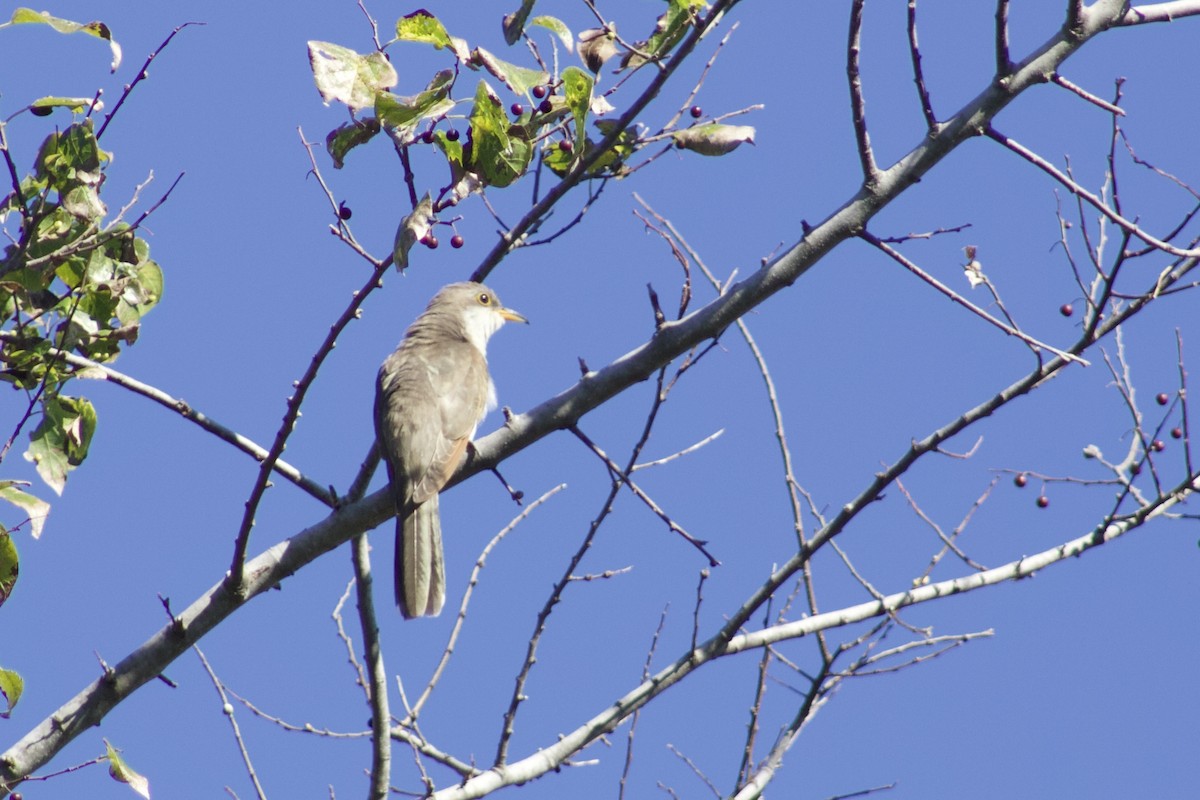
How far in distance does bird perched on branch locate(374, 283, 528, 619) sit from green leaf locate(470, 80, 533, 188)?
5.25ft

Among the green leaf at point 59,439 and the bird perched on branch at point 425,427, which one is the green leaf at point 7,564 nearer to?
the green leaf at point 59,439

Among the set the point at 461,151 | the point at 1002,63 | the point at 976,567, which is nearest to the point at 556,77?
the point at 461,151

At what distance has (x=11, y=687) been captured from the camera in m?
4.33

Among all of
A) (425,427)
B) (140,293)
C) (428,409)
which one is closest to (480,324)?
(428,409)

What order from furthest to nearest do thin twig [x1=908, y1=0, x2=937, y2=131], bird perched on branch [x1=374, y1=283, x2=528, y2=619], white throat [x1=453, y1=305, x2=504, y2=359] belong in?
white throat [x1=453, y1=305, x2=504, y2=359], bird perched on branch [x1=374, y1=283, x2=528, y2=619], thin twig [x1=908, y1=0, x2=937, y2=131]

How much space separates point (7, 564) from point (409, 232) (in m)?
1.93

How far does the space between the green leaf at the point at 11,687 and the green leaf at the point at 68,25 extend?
2126mm

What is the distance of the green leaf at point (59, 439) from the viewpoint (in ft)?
15.0

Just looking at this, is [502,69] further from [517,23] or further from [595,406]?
[595,406]

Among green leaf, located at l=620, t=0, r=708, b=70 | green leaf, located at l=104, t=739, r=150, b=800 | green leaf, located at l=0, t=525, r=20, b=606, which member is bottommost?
green leaf, located at l=104, t=739, r=150, b=800

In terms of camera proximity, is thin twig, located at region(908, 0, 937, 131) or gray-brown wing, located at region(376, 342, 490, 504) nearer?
thin twig, located at region(908, 0, 937, 131)

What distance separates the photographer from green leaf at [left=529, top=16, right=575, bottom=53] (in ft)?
14.4

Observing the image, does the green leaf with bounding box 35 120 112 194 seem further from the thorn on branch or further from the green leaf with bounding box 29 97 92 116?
the thorn on branch

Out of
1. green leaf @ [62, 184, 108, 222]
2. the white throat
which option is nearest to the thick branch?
green leaf @ [62, 184, 108, 222]
